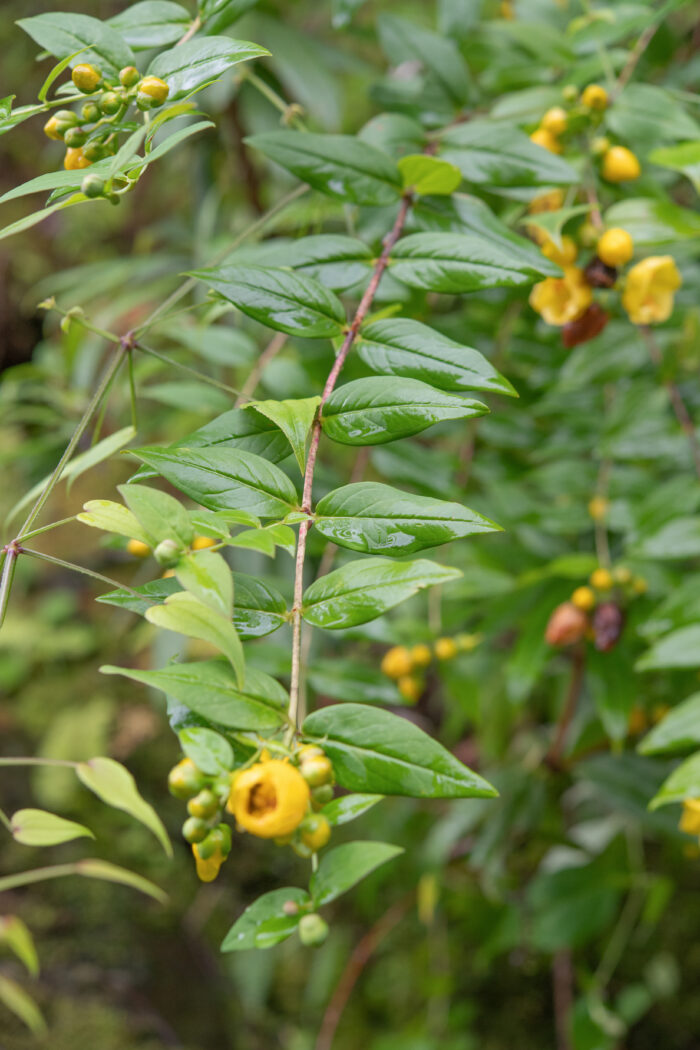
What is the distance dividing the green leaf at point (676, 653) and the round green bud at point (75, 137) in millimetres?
440

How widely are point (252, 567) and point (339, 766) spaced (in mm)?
826

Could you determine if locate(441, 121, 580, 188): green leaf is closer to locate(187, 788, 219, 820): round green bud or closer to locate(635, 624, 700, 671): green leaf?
locate(635, 624, 700, 671): green leaf

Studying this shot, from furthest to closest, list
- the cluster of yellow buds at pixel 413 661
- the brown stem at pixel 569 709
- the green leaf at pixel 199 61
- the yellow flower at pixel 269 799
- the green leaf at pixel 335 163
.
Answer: the brown stem at pixel 569 709 → the cluster of yellow buds at pixel 413 661 → the green leaf at pixel 335 163 → the green leaf at pixel 199 61 → the yellow flower at pixel 269 799

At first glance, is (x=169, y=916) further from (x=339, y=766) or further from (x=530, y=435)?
(x=339, y=766)

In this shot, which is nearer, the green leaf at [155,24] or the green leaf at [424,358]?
the green leaf at [424,358]

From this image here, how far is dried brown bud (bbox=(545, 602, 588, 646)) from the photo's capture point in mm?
701

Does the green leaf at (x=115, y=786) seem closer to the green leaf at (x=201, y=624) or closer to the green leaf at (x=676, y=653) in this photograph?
the green leaf at (x=201, y=624)

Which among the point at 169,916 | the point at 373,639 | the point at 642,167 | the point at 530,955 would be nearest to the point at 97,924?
the point at 169,916

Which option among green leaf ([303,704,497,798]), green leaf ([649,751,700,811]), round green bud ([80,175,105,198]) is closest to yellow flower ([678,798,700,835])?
green leaf ([649,751,700,811])

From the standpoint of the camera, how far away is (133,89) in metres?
0.41

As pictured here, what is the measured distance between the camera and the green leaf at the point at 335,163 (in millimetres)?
497

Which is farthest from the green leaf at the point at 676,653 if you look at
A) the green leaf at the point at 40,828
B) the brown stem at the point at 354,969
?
the brown stem at the point at 354,969

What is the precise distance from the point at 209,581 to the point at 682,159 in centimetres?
43

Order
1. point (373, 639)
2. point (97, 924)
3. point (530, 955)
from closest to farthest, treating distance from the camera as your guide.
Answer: point (373, 639)
point (530, 955)
point (97, 924)
